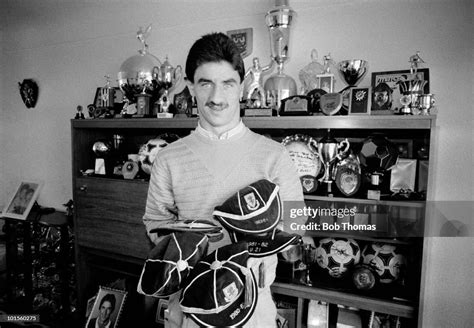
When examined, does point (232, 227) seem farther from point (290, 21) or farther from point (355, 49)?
point (355, 49)

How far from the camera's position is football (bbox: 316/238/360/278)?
65.8 inches

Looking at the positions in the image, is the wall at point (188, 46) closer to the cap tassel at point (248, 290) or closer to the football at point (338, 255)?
the football at point (338, 255)

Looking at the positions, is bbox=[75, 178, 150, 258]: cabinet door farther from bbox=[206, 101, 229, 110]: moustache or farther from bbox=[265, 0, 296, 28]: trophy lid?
bbox=[265, 0, 296, 28]: trophy lid

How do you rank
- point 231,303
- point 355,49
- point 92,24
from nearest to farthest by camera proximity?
point 231,303
point 355,49
point 92,24

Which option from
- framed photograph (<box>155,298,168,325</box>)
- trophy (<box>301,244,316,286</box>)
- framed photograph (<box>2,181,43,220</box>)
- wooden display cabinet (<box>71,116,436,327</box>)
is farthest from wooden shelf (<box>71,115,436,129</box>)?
framed photograph (<box>2,181,43,220</box>)

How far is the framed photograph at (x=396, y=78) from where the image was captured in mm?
1575

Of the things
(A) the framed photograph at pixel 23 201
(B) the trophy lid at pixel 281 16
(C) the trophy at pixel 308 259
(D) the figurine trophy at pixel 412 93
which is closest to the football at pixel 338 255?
(C) the trophy at pixel 308 259

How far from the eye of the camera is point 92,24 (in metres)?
2.75

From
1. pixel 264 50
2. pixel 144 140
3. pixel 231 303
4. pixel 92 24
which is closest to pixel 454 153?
pixel 264 50

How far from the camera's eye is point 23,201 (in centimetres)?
279

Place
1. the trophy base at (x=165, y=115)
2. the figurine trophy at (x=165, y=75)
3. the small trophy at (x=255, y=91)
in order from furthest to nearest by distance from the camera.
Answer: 1. the figurine trophy at (x=165, y=75)
2. the trophy base at (x=165, y=115)
3. the small trophy at (x=255, y=91)

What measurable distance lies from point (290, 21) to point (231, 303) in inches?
57.5

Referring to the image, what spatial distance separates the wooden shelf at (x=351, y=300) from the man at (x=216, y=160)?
47 cm

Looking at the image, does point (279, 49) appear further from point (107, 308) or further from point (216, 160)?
point (107, 308)
